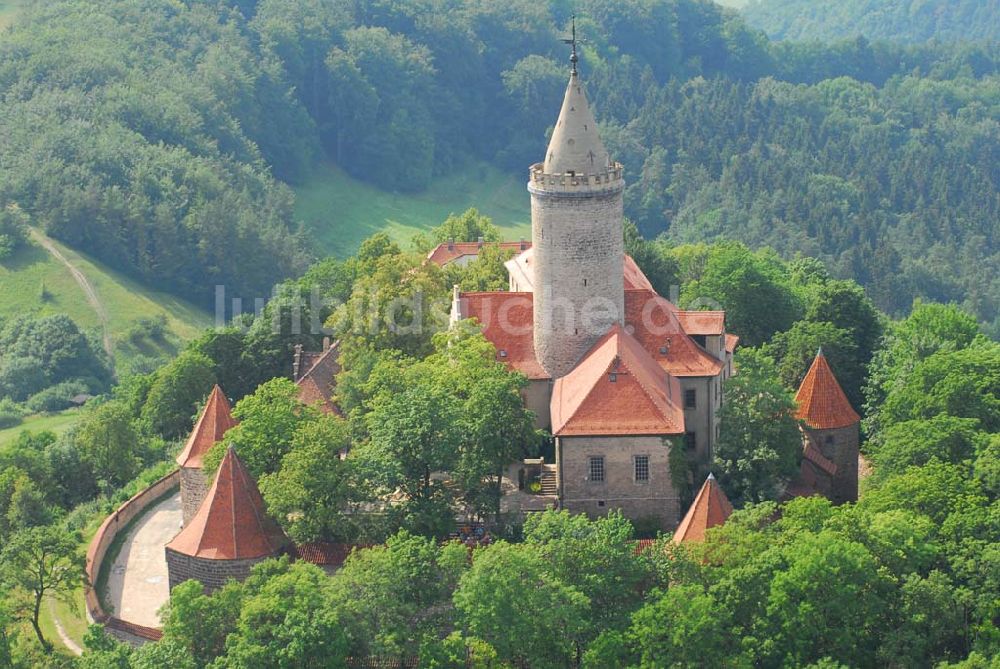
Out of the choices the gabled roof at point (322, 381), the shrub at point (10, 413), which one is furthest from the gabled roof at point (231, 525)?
the shrub at point (10, 413)

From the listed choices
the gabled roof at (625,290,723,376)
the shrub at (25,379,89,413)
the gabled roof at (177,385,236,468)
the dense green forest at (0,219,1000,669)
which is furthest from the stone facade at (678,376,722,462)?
the shrub at (25,379,89,413)

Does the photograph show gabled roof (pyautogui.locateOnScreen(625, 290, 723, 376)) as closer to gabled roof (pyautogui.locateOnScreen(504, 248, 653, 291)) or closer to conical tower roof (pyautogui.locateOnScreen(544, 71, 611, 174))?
gabled roof (pyautogui.locateOnScreen(504, 248, 653, 291))

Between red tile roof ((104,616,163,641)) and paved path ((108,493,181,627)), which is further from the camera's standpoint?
paved path ((108,493,181,627))

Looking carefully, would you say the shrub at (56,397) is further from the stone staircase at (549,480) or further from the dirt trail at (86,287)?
the stone staircase at (549,480)

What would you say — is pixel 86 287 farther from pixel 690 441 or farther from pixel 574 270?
pixel 690 441

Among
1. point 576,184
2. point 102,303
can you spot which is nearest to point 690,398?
point 576,184

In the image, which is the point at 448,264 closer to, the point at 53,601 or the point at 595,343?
the point at 595,343
